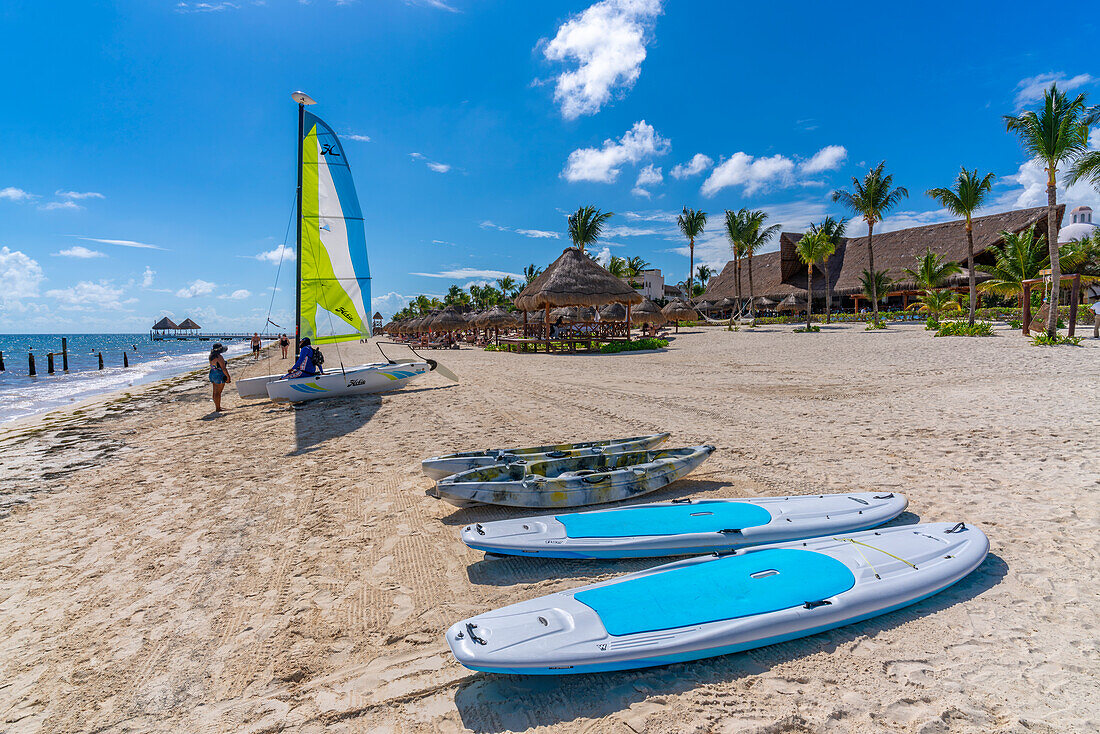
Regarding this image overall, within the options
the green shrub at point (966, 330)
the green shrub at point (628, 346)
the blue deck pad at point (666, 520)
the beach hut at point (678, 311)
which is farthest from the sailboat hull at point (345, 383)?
the beach hut at point (678, 311)

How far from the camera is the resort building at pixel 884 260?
33.5 metres

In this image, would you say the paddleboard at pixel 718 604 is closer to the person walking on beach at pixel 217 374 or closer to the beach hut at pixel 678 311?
the person walking on beach at pixel 217 374

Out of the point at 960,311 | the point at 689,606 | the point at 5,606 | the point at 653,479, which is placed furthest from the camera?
the point at 960,311

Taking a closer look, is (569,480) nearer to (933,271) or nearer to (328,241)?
(328,241)

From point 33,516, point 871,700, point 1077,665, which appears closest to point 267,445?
point 33,516

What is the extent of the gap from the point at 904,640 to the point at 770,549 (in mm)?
804

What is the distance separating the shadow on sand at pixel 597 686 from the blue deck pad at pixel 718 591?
215 mm

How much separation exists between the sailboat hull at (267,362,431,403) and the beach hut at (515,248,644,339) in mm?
9126

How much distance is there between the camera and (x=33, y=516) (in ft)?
14.9

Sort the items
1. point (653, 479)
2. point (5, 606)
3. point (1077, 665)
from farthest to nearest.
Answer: point (653, 479) < point (5, 606) < point (1077, 665)

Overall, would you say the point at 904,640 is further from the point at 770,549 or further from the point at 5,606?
the point at 5,606

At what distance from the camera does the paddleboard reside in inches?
86.2

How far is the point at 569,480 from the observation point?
13.4 feet

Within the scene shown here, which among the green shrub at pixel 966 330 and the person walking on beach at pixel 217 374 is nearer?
the person walking on beach at pixel 217 374
